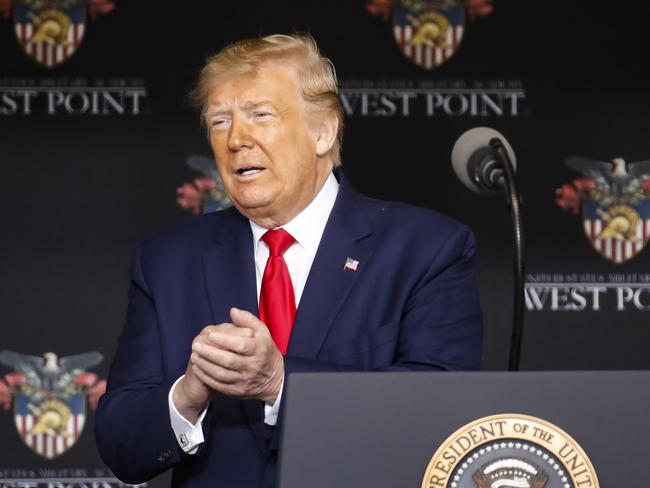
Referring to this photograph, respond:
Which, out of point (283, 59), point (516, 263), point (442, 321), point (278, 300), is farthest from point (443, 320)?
point (283, 59)

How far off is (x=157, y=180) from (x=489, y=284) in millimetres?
948

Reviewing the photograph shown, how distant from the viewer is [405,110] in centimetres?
341

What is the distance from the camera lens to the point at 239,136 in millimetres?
1948

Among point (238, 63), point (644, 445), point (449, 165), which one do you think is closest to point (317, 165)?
point (238, 63)

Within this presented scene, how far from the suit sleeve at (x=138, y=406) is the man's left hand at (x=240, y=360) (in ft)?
0.58

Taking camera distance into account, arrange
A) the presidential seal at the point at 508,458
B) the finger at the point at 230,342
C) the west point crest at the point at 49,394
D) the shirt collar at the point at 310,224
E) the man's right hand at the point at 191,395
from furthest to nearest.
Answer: the west point crest at the point at 49,394 < the shirt collar at the point at 310,224 < the man's right hand at the point at 191,395 < the finger at the point at 230,342 < the presidential seal at the point at 508,458

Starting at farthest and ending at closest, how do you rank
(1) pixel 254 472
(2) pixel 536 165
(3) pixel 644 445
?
(2) pixel 536 165 < (1) pixel 254 472 < (3) pixel 644 445

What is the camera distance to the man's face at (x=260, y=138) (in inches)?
77.4

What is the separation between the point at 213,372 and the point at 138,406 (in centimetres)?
27

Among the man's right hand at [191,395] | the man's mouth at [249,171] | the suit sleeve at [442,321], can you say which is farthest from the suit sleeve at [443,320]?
the man's mouth at [249,171]

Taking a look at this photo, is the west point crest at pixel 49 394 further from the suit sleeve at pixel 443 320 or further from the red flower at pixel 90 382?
the suit sleeve at pixel 443 320

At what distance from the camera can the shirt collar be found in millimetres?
2041

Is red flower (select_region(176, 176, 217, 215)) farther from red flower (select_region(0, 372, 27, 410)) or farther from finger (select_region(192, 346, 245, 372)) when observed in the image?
finger (select_region(192, 346, 245, 372))

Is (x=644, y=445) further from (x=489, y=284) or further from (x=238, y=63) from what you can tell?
(x=489, y=284)
